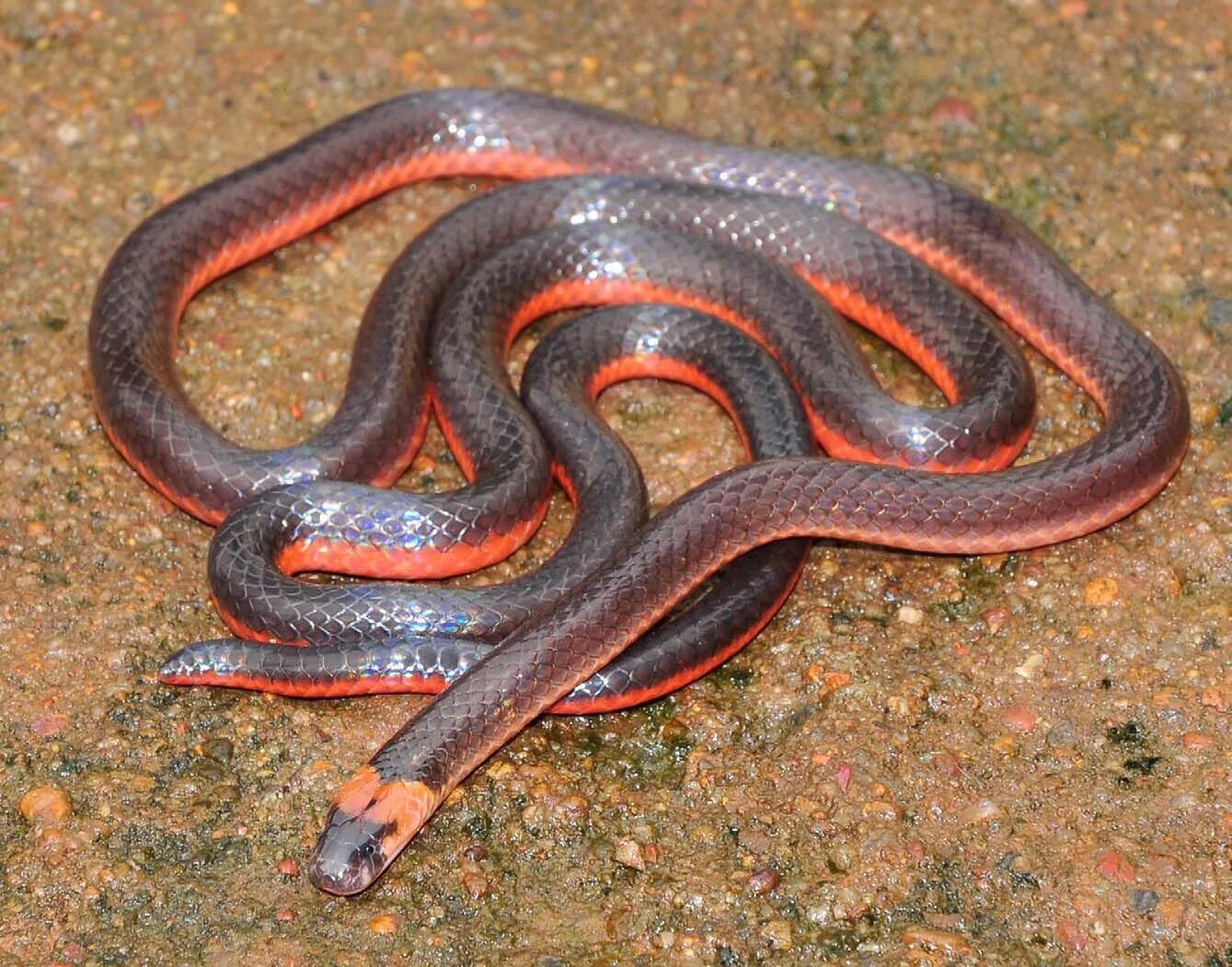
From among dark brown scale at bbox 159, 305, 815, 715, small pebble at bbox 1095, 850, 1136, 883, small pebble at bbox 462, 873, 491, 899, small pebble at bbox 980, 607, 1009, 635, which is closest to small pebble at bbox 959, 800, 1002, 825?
small pebble at bbox 1095, 850, 1136, 883

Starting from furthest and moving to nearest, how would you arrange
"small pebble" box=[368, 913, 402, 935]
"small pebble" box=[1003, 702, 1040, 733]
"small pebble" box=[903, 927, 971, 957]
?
"small pebble" box=[1003, 702, 1040, 733], "small pebble" box=[368, 913, 402, 935], "small pebble" box=[903, 927, 971, 957]

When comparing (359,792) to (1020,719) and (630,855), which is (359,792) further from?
(1020,719)

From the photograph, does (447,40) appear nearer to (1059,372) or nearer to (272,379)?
(272,379)

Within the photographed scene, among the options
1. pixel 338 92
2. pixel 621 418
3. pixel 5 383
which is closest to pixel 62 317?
pixel 5 383

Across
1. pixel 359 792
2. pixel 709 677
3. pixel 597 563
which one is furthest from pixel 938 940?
pixel 359 792

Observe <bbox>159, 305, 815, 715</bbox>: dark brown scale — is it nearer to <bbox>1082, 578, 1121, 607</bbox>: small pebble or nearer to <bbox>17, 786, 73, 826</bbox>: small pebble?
<bbox>17, 786, 73, 826</bbox>: small pebble
